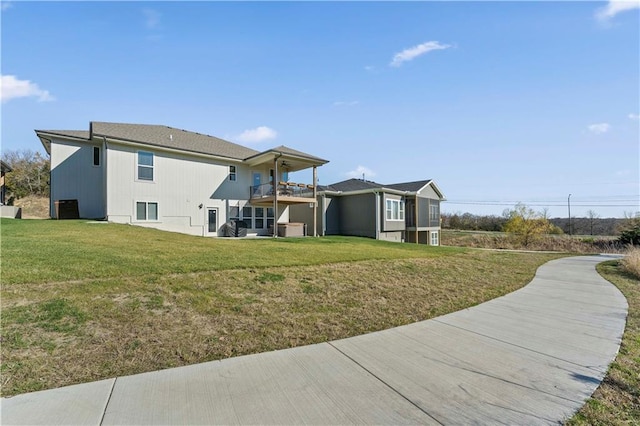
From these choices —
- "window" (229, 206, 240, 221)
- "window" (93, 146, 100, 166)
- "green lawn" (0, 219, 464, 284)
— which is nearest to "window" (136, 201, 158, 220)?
"window" (93, 146, 100, 166)

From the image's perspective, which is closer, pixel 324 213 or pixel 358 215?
pixel 324 213

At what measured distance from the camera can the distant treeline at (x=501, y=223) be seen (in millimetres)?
45375

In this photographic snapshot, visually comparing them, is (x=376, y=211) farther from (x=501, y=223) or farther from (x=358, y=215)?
(x=501, y=223)

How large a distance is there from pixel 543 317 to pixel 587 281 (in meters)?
5.58

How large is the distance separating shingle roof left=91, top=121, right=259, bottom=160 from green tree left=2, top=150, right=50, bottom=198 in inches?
789

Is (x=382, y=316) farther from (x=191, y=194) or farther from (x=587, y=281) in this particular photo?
(x=191, y=194)

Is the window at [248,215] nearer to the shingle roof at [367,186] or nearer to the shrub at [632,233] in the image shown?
the shingle roof at [367,186]

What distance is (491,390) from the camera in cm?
297

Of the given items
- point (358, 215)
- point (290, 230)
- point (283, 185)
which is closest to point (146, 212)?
point (283, 185)

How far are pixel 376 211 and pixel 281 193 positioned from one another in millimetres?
7175

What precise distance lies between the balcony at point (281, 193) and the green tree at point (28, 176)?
1014 inches

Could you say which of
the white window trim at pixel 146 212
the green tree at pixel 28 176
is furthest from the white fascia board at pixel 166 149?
the green tree at pixel 28 176

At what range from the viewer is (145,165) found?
17.0m

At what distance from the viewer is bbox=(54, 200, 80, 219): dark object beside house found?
16.3 metres
